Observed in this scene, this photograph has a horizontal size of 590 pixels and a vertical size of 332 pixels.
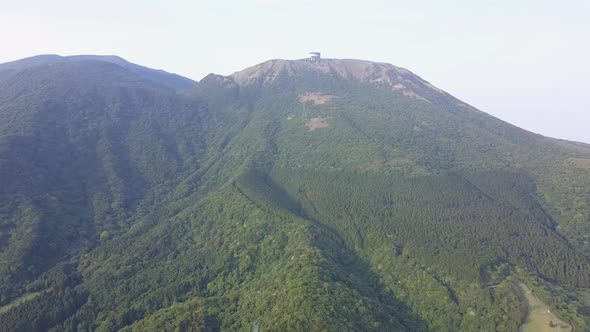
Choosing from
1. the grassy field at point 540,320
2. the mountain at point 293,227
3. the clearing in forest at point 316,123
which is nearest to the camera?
the grassy field at point 540,320

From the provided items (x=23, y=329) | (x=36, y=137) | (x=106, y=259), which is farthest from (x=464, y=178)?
(x=36, y=137)

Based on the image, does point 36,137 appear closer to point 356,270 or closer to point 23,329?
point 23,329

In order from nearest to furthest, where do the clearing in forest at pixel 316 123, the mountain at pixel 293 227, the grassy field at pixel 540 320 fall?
the grassy field at pixel 540 320 < the mountain at pixel 293 227 < the clearing in forest at pixel 316 123

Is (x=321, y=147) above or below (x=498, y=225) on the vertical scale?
above

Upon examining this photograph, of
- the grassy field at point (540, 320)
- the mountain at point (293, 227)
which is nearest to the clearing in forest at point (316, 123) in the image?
the mountain at point (293, 227)

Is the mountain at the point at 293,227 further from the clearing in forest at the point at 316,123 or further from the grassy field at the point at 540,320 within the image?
the clearing in forest at the point at 316,123
